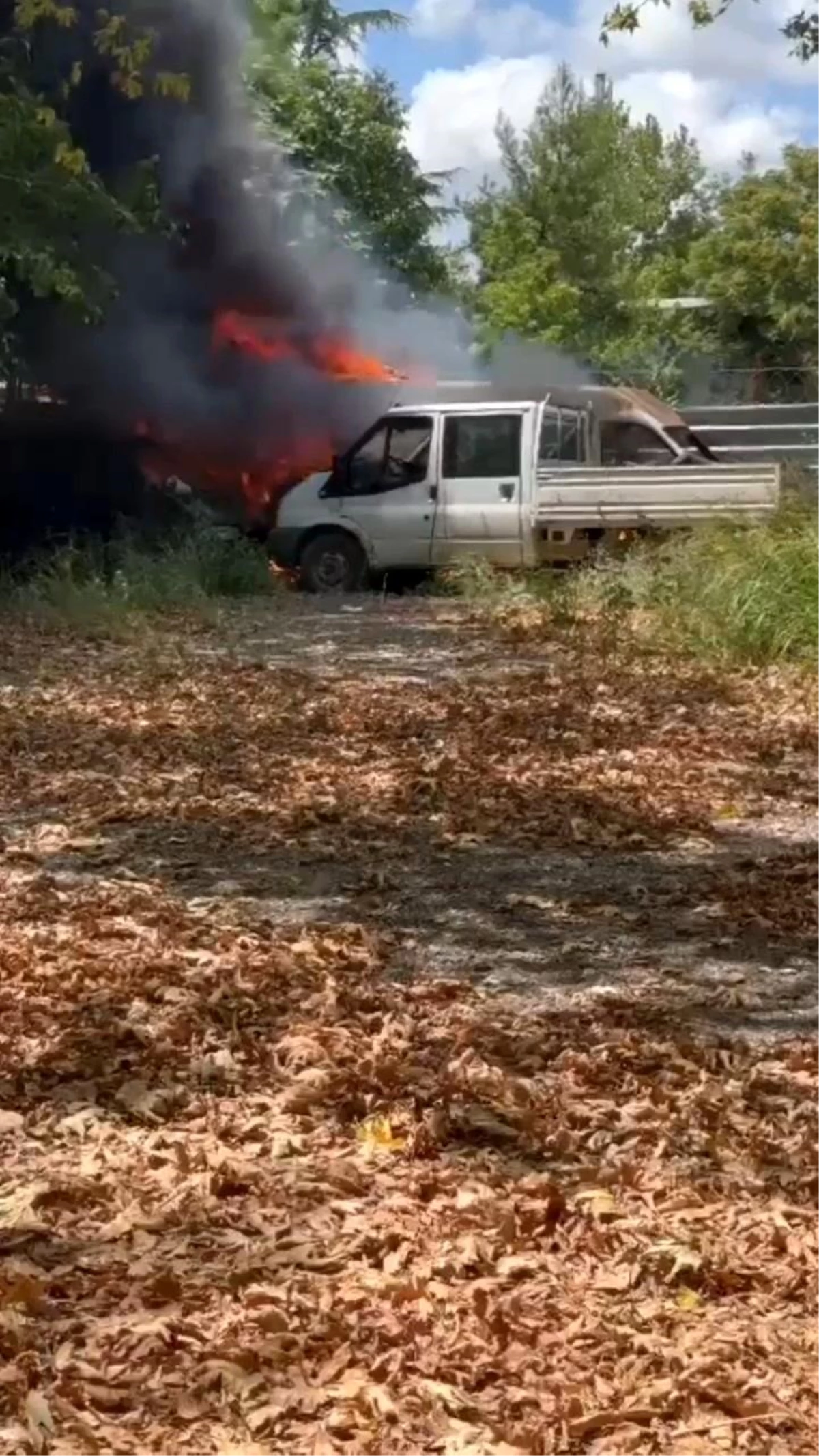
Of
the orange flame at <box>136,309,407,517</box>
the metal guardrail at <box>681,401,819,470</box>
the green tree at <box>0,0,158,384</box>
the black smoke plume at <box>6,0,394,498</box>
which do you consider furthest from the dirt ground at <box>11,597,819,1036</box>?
the black smoke plume at <box>6,0,394,498</box>

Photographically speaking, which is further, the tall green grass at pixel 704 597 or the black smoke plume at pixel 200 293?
the black smoke plume at pixel 200 293

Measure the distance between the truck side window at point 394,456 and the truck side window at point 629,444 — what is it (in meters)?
1.80

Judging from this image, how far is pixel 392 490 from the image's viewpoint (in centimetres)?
1678

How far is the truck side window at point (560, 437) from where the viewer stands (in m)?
16.4

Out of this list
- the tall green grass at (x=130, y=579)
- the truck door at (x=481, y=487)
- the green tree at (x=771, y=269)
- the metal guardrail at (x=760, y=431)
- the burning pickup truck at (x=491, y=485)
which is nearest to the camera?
the tall green grass at (x=130, y=579)

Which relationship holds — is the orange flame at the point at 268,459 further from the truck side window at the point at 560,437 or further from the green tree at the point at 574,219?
the green tree at the point at 574,219

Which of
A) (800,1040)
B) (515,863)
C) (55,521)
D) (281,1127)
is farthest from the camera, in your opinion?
(55,521)

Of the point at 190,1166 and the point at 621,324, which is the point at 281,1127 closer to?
the point at 190,1166

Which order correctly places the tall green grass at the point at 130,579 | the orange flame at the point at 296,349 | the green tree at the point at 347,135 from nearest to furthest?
1. the tall green grass at the point at 130,579
2. the orange flame at the point at 296,349
3. the green tree at the point at 347,135

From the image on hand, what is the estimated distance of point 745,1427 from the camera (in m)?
2.82

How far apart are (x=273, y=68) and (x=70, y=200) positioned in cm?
942

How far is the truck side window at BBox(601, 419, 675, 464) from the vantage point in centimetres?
1742

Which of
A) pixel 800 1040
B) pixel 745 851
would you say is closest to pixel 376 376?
pixel 745 851

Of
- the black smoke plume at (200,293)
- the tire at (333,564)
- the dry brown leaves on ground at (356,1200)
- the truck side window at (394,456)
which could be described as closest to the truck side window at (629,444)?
the truck side window at (394,456)
